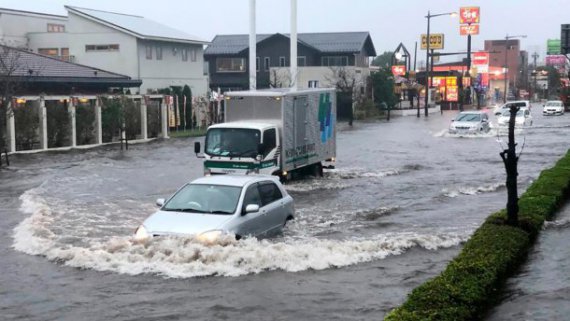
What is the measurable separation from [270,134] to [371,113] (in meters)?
52.4

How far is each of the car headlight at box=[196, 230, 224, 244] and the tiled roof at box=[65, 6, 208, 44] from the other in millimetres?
41996

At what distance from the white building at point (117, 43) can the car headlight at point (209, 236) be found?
137 feet

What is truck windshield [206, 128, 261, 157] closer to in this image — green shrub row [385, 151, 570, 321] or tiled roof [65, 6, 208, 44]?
green shrub row [385, 151, 570, 321]

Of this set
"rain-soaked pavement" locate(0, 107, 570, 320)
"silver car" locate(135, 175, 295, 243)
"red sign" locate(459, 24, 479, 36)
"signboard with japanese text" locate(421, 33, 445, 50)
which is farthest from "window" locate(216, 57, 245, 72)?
"silver car" locate(135, 175, 295, 243)

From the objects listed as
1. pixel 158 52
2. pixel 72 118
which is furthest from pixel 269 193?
pixel 158 52

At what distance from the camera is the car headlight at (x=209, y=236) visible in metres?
12.2

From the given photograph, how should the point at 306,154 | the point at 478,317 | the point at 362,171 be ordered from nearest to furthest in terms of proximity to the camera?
the point at 478,317, the point at 306,154, the point at 362,171

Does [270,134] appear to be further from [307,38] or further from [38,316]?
[307,38]

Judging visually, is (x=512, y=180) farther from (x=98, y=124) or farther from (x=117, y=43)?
(x=117, y=43)

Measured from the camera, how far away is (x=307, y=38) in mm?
80688

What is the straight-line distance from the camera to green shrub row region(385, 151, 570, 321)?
853cm

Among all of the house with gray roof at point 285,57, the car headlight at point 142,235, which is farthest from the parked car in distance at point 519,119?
the car headlight at point 142,235

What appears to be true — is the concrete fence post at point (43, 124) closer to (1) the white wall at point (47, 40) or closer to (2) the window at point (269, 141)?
(2) the window at point (269, 141)

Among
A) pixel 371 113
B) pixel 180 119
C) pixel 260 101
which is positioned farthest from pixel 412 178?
pixel 371 113
